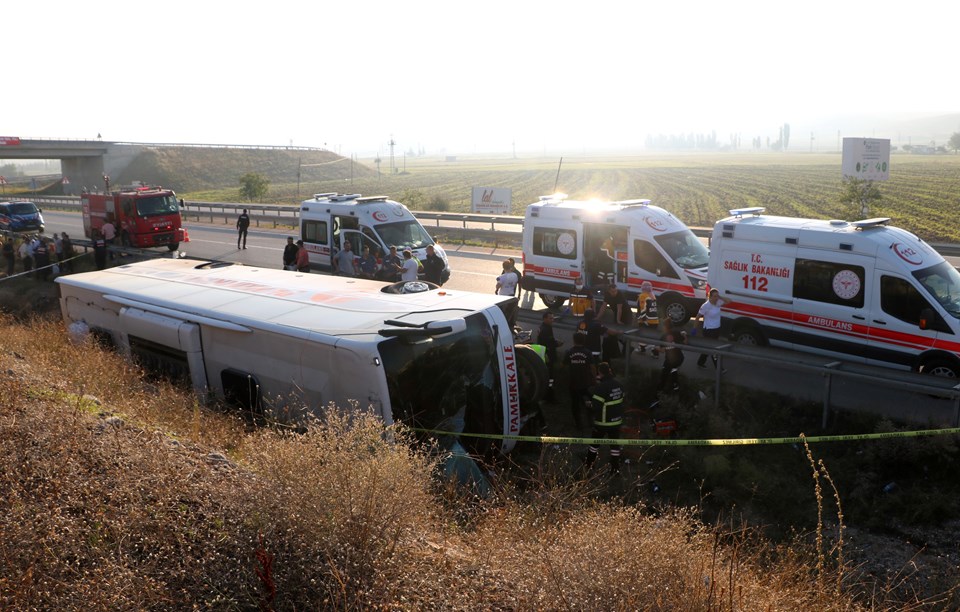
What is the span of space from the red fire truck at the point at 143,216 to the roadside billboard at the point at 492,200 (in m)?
15.6

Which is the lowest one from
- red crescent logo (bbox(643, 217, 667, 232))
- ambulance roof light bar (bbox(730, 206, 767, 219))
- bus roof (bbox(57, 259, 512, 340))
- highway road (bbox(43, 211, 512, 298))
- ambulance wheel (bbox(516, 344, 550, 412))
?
highway road (bbox(43, 211, 512, 298))

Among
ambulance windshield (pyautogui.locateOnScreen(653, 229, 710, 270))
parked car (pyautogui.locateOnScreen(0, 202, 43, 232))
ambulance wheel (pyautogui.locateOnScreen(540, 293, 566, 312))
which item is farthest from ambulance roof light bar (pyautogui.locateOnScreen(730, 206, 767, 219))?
parked car (pyautogui.locateOnScreen(0, 202, 43, 232))

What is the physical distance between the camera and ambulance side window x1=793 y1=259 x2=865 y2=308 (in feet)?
38.2

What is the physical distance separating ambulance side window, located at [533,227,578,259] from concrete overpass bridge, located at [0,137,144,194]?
71906 millimetres

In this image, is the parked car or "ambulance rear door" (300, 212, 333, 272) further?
the parked car

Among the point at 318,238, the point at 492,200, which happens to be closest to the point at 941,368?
the point at 318,238

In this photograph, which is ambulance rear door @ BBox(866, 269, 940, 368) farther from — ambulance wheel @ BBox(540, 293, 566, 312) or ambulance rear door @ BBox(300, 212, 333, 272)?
ambulance rear door @ BBox(300, 212, 333, 272)

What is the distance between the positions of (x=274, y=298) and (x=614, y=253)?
26.2ft

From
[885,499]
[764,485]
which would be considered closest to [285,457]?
[764,485]

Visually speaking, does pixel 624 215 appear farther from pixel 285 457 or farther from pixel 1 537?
pixel 1 537

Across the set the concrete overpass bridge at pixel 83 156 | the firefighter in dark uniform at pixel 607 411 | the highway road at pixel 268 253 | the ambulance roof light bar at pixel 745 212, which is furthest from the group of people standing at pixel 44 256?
the concrete overpass bridge at pixel 83 156

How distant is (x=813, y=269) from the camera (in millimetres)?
12141

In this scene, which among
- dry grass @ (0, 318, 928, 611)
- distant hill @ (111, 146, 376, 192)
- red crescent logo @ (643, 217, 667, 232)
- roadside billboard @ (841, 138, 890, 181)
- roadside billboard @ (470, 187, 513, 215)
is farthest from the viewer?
distant hill @ (111, 146, 376, 192)

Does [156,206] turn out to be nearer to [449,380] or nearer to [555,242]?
[555,242]
